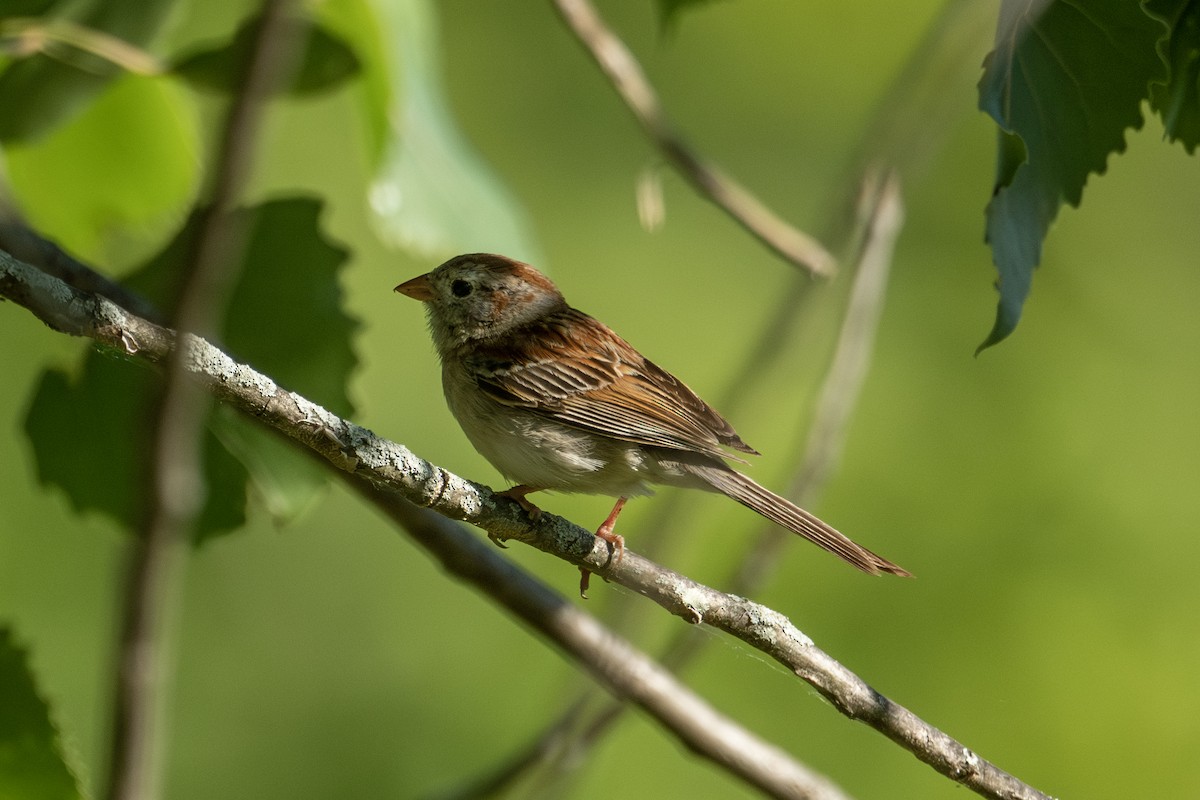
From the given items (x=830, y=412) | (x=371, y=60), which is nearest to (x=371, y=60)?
(x=371, y=60)

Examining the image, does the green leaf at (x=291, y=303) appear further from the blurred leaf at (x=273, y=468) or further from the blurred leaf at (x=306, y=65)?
the blurred leaf at (x=306, y=65)

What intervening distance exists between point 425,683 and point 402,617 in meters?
0.29

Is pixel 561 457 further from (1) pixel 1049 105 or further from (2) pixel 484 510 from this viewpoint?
(1) pixel 1049 105

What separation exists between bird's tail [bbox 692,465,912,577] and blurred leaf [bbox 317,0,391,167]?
1069 millimetres

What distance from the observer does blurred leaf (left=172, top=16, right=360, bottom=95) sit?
8.43 ft

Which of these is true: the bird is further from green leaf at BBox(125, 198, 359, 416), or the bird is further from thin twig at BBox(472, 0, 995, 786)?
green leaf at BBox(125, 198, 359, 416)

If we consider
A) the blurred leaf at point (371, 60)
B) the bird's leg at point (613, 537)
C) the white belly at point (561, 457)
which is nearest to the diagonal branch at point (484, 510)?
the bird's leg at point (613, 537)

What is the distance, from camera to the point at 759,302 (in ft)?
20.1

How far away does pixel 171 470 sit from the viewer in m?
0.98

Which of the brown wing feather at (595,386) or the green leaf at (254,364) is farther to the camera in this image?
the brown wing feather at (595,386)

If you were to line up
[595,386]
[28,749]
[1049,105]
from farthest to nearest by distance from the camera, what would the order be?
1. [595,386]
2. [28,749]
3. [1049,105]

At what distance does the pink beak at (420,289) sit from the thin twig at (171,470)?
114 inches

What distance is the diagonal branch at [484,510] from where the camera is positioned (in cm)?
178

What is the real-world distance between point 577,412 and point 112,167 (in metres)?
1.26
